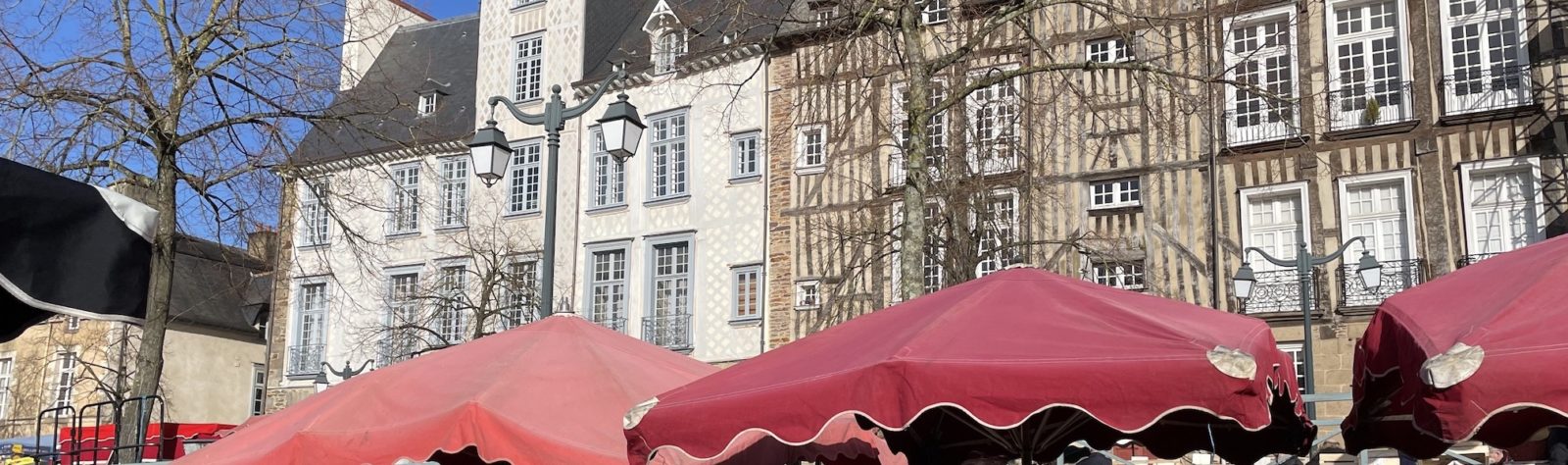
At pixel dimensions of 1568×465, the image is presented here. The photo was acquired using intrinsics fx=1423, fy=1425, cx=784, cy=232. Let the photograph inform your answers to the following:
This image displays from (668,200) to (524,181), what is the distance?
144 inches

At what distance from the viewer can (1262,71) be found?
19.8 m

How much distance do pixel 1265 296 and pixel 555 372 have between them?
14.3m

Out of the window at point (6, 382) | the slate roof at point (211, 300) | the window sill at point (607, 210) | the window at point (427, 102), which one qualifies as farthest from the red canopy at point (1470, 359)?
the window at point (6, 382)

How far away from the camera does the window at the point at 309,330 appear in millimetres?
29234

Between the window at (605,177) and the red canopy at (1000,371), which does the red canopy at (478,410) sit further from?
the window at (605,177)

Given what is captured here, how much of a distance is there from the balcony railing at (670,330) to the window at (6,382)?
2116cm

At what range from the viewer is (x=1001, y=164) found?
2094 cm

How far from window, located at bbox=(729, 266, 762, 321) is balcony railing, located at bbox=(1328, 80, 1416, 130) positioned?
9231 millimetres

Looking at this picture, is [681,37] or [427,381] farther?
[681,37]

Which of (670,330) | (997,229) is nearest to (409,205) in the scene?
(670,330)

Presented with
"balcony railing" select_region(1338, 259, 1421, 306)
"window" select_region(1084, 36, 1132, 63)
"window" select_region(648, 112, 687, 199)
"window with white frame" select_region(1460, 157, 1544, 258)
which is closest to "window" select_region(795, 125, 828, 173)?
"window" select_region(648, 112, 687, 199)

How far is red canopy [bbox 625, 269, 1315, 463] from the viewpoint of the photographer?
4.36m

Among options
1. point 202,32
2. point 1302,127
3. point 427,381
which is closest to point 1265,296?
point 1302,127

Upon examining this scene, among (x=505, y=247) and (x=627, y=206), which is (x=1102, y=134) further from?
(x=505, y=247)
